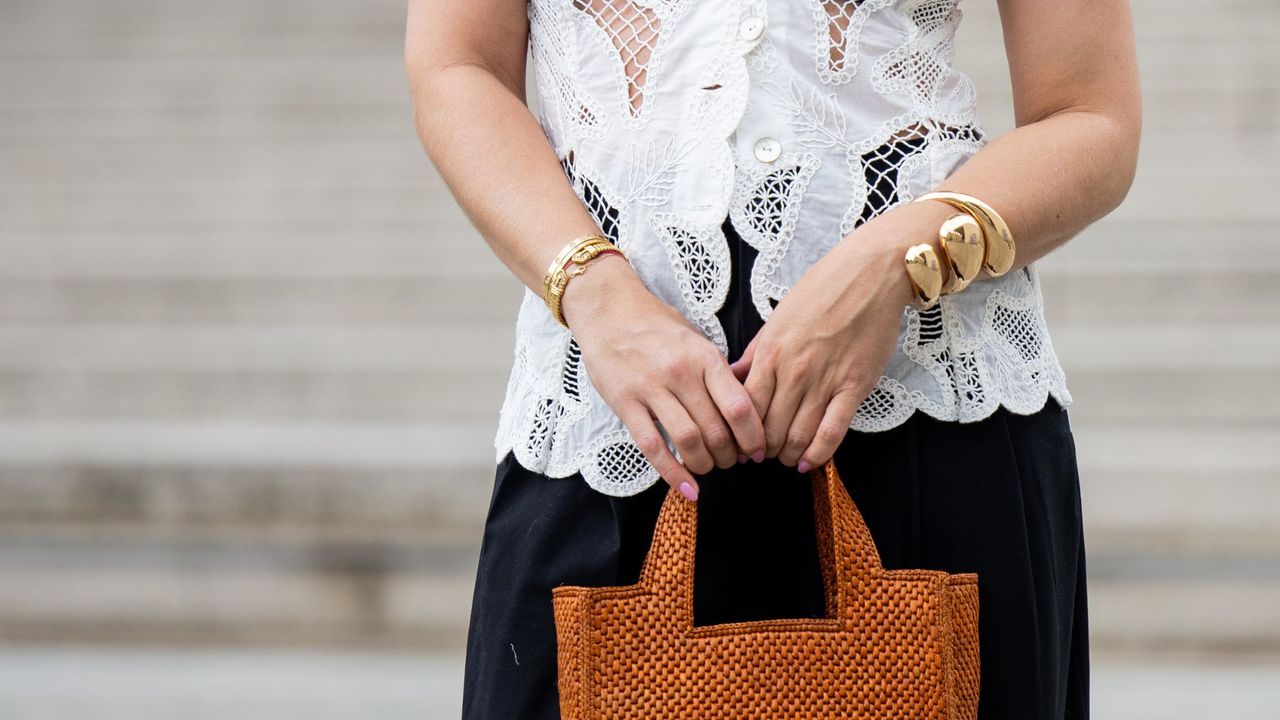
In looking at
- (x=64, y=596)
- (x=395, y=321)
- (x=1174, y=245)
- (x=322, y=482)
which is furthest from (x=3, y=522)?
(x=1174, y=245)

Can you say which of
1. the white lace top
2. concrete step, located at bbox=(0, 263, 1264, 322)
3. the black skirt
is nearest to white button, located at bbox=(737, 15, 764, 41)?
the white lace top

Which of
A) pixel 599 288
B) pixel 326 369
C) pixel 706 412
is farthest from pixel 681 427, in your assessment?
pixel 326 369

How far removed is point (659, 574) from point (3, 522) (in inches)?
165

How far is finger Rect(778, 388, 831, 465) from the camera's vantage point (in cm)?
83

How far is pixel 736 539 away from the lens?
92 centimetres

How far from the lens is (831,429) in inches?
32.4

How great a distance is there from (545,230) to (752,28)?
210 millimetres

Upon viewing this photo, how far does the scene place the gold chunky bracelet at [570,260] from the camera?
2.83 ft

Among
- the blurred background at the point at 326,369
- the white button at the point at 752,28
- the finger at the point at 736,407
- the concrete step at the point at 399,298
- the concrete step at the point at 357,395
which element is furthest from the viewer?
the concrete step at the point at 399,298

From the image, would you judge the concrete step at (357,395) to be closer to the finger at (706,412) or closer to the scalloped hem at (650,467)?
the scalloped hem at (650,467)

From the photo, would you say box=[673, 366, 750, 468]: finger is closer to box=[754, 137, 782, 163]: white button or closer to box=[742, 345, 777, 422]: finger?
box=[742, 345, 777, 422]: finger

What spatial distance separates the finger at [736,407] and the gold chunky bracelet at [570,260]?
12 centimetres

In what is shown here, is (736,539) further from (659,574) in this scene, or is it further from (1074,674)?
(1074,674)

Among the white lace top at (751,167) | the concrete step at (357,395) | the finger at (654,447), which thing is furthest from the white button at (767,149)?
the concrete step at (357,395)
